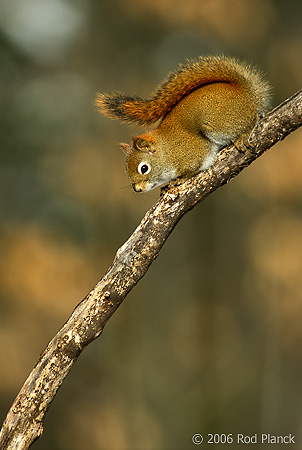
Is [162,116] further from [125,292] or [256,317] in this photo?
[256,317]

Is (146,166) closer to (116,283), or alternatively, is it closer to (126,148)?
(126,148)

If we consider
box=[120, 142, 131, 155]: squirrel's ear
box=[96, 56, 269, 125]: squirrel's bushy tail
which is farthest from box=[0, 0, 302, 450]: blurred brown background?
box=[96, 56, 269, 125]: squirrel's bushy tail

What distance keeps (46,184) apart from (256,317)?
2138 millimetres

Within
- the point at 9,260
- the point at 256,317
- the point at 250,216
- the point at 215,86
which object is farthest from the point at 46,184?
the point at 215,86

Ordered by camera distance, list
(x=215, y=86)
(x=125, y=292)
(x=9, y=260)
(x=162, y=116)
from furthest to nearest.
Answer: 1. (x=9, y=260)
2. (x=162, y=116)
3. (x=215, y=86)
4. (x=125, y=292)

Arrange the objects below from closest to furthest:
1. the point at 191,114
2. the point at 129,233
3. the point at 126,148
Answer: the point at 191,114 < the point at 126,148 < the point at 129,233

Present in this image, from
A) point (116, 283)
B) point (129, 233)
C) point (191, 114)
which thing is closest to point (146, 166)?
point (191, 114)

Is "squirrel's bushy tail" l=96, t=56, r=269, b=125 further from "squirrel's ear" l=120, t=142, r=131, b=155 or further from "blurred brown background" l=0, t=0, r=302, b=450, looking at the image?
"blurred brown background" l=0, t=0, r=302, b=450

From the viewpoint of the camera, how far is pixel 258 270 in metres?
5.11

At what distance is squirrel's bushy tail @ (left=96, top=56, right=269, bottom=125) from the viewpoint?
8.72 ft

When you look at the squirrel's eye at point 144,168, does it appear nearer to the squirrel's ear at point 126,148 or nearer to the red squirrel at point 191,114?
the red squirrel at point 191,114

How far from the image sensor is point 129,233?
4926 millimetres

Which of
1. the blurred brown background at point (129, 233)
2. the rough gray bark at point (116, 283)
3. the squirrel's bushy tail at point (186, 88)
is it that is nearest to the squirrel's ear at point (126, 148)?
the squirrel's bushy tail at point (186, 88)

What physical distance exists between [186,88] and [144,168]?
413mm
